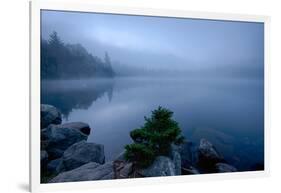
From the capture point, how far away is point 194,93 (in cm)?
592

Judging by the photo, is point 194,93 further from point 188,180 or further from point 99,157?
point 99,157

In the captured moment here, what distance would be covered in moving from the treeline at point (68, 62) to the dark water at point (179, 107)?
94 mm

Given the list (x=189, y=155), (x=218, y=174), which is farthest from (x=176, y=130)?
(x=218, y=174)

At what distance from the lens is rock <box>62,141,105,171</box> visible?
542 cm

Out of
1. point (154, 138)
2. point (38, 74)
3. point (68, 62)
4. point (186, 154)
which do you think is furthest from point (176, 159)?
point (38, 74)

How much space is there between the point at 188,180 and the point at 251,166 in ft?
3.39

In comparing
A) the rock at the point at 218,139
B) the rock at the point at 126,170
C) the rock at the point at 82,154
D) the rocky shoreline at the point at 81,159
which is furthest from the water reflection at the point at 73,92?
the rock at the point at 218,139

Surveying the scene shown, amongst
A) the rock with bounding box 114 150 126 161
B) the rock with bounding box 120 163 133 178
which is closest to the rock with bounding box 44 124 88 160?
the rock with bounding box 114 150 126 161

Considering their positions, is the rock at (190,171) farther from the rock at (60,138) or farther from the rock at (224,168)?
the rock at (60,138)

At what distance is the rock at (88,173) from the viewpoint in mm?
5398

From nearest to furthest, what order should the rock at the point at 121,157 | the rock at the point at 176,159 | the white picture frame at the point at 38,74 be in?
1. the white picture frame at the point at 38,74
2. the rock at the point at 121,157
3. the rock at the point at 176,159

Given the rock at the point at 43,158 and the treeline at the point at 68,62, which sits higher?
the treeline at the point at 68,62

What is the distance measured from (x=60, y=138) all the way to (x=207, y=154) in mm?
2012

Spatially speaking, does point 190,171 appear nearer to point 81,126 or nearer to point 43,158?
point 81,126
